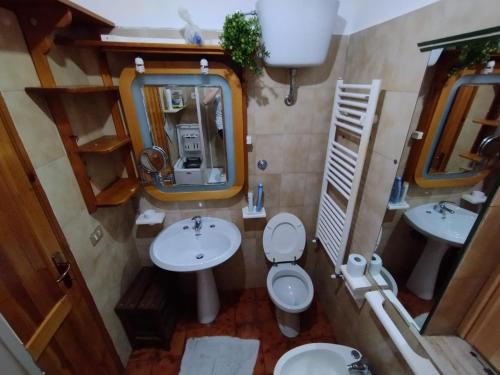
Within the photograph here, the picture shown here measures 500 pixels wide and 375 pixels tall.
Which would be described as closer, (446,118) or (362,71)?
(446,118)

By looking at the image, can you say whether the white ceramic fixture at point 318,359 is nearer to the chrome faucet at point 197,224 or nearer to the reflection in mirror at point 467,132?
the chrome faucet at point 197,224

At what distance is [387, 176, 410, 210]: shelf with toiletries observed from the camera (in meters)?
0.96

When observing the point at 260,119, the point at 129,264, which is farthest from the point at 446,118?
the point at 129,264

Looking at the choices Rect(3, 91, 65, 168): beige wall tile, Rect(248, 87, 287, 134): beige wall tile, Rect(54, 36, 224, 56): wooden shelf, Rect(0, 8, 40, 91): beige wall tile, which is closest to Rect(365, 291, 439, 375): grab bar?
Rect(248, 87, 287, 134): beige wall tile

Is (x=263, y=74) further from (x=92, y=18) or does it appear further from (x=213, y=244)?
(x=213, y=244)

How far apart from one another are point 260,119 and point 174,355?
5.97 ft

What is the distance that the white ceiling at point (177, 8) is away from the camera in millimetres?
1188

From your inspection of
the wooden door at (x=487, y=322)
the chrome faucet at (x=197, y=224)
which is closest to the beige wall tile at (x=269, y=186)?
the chrome faucet at (x=197, y=224)

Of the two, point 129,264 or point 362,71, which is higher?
point 362,71

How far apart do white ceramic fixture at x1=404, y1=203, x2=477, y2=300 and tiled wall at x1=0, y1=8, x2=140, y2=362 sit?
1.58m

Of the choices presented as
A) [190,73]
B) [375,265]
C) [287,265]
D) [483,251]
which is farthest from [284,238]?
[190,73]

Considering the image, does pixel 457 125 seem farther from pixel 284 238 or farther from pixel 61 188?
pixel 61 188

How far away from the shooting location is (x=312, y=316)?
6.22ft

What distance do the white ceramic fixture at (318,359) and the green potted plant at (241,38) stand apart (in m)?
1.62
